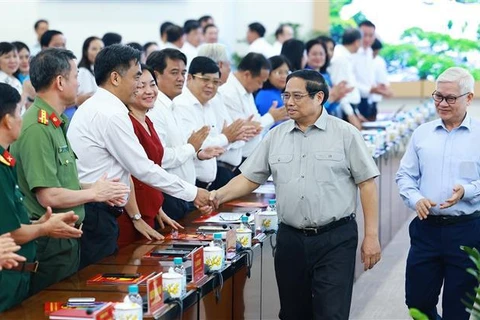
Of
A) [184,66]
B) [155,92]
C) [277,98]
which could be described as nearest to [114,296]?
[155,92]

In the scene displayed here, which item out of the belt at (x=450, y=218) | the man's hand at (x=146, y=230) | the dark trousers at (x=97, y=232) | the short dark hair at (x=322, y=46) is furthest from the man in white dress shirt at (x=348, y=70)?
the dark trousers at (x=97, y=232)

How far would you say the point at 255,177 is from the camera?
448 cm

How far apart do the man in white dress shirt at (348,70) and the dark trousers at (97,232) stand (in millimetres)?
4768

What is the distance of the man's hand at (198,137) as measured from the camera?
212 inches

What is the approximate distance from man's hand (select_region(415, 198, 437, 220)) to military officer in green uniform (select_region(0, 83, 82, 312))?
5.51 ft

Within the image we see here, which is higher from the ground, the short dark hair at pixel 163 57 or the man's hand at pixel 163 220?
the short dark hair at pixel 163 57

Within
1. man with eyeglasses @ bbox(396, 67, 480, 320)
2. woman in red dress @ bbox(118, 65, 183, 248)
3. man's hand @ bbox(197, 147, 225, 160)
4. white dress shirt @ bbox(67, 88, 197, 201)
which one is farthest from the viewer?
man's hand @ bbox(197, 147, 225, 160)

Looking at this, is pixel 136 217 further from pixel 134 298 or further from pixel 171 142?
pixel 134 298

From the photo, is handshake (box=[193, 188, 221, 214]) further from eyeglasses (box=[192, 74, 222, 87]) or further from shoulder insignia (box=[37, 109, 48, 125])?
eyeglasses (box=[192, 74, 222, 87])

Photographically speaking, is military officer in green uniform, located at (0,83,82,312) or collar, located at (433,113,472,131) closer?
military officer in green uniform, located at (0,83,82,312)

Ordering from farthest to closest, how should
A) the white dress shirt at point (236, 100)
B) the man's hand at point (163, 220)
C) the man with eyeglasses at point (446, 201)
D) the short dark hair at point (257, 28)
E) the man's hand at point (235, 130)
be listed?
the short dark hair at point (257, 28) < the white dress shirt at point (236, 100) < the man's hand at point (235, 130) < the man's hand at point (163, 220) < the man with eyeglasses at point (446, 201)

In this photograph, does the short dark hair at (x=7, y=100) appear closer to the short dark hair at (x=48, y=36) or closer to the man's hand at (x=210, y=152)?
the man's hand at (x=210, y=152)

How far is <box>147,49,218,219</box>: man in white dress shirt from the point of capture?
206 inches

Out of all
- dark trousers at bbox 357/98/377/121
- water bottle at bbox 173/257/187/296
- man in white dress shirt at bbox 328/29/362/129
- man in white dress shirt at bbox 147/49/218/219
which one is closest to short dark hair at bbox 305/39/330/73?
man in white dress shirt at bbox 328/29/362/129
